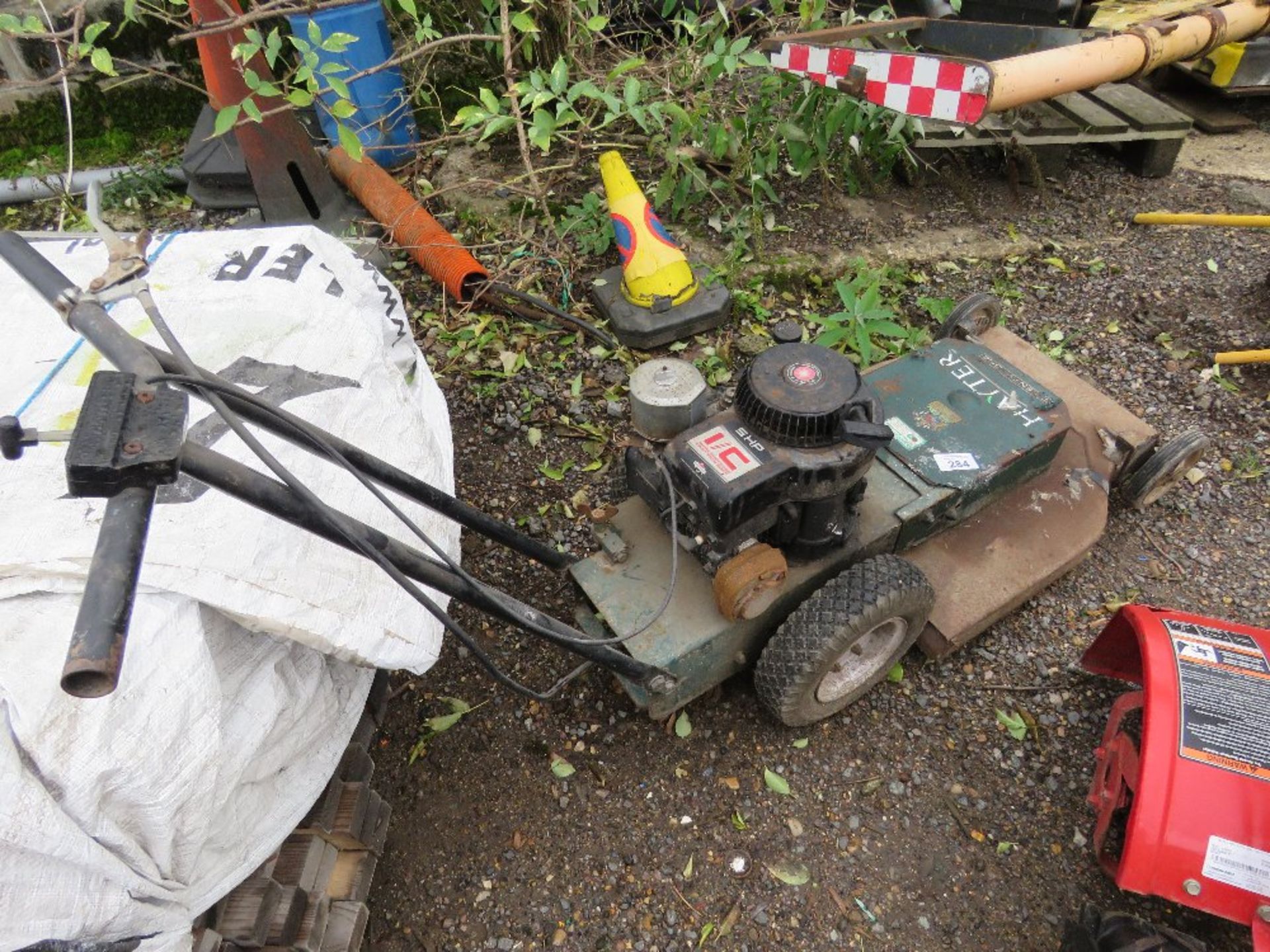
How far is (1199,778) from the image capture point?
1545mm

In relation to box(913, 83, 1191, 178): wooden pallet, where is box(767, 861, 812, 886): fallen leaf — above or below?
below

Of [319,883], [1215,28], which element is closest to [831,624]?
[319,883]

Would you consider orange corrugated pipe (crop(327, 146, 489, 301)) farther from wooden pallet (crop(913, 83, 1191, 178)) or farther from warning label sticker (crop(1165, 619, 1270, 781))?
warning label sticker (crop(1165, 619, 1270, 781))

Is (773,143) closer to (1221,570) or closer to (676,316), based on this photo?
(676,316)

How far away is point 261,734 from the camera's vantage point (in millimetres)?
1345

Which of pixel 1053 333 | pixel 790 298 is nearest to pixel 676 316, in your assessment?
pixel 790 298

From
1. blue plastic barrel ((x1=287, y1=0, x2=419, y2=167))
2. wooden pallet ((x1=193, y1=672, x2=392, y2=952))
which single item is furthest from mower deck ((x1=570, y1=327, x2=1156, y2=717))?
blue plastic barrel ((x1=287, y1=0, x2=419, y2=167))

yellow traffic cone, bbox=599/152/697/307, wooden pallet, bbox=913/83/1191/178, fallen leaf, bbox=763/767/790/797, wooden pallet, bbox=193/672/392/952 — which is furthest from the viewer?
wooden pallet, bbox=913/83/1191/178

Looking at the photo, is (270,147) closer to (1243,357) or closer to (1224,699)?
(1224,699)

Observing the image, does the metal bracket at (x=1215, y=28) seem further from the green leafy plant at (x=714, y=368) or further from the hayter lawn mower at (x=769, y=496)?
the green leafy plant at (x=714, y=368)

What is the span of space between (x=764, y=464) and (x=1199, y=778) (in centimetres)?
105

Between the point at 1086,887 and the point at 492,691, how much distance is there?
4.85 ft

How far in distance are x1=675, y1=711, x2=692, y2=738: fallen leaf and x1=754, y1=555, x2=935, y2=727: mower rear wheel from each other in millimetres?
242

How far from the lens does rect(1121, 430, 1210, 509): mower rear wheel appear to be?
2.26 meters
